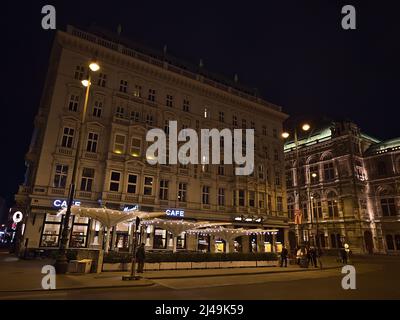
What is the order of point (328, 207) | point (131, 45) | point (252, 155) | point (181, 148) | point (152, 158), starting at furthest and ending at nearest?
1. point (328, 207)
2. point (252, 155)
3. point (131, 45)
4. point (181, 148)
5. point (152, 158)

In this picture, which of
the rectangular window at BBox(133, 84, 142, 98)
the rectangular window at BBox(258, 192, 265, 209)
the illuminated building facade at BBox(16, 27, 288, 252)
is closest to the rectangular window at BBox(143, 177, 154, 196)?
the illuminated building facade at BBox(16, 27, 288, 252)

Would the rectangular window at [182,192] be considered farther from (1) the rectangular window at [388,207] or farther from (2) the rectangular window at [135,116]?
(1) the rectangular window at [388,207]

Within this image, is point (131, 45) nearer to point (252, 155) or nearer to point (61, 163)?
point (61, 163)

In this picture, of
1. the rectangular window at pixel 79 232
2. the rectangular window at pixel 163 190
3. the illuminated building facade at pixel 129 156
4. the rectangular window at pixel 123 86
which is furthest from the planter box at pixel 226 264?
the rectangular window at pixel 123 86

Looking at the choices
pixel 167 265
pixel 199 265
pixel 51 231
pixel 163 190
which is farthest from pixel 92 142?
pixel 199 265

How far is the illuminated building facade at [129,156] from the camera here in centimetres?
2877

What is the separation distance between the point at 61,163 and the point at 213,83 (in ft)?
75.5

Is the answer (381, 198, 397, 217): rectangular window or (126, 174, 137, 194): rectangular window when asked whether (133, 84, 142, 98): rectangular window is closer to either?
(126, 174, 137, 194): rectangular window

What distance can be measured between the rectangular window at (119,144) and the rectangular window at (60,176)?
17.9ft

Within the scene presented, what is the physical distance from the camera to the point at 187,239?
3450 cm

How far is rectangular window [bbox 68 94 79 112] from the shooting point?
3092 centimetres

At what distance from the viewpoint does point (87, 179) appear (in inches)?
1178

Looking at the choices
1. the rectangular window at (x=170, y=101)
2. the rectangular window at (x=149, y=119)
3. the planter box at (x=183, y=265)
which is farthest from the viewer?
the rectangular window at (x=170, y=101)
